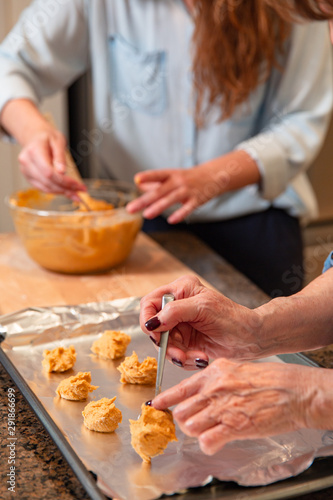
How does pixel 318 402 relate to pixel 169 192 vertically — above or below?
above

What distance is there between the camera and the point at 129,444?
2.58ft

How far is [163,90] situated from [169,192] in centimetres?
38

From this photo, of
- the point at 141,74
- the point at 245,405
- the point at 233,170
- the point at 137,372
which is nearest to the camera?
the point at 245,405

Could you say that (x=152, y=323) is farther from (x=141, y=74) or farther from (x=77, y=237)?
(x=141, y=74)

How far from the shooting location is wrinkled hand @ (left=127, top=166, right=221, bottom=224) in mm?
1357

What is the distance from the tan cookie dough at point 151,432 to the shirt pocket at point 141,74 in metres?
1.02

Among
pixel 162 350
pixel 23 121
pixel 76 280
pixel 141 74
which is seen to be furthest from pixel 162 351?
pixel 141 74

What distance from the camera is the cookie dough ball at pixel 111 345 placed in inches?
38.7

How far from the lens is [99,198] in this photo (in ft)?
5.13

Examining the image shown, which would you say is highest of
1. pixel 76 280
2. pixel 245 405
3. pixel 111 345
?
pixel 245 405

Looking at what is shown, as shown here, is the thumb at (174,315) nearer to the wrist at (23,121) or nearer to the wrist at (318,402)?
the wrist at (318,402)

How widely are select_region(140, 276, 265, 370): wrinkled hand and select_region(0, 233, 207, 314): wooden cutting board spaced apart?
40 centimetres

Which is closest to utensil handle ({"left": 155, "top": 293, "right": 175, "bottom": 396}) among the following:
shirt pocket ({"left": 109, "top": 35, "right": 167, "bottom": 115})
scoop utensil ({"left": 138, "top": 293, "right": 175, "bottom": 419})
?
scoop utensil ({"left": 138, "top": 293, "right": 175, "bottom": 419})

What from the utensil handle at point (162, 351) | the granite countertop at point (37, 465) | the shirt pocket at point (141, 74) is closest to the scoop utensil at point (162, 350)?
the utensil handle at point (162, 351)
